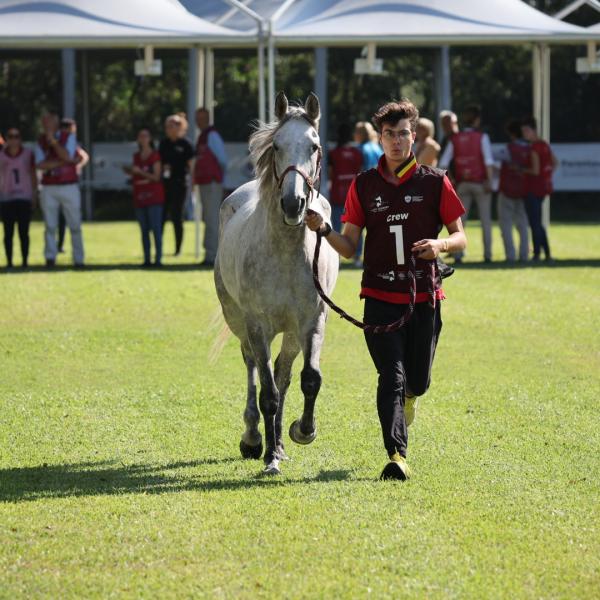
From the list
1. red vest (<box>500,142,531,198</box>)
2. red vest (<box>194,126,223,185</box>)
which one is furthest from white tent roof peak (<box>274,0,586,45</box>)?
red vest (<box>194,126,223,185</box>)

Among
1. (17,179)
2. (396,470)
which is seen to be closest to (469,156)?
(17,179)

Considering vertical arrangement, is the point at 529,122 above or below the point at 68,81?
below

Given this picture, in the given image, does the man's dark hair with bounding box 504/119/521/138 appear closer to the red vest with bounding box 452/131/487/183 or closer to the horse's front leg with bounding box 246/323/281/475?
the red vest with bounding box 452/131/487/183

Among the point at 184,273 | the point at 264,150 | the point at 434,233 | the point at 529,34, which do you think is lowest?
the point at 184,273

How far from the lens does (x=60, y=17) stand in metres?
21.0

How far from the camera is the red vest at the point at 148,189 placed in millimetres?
20562

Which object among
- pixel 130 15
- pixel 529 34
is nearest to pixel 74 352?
pixel 130 15

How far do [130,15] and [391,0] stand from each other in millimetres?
4210

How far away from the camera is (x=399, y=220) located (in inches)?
292

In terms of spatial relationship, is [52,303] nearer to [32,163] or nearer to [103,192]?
[32,163]

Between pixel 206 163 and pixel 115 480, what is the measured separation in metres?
13.8

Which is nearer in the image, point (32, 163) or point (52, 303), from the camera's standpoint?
point (52, 303)

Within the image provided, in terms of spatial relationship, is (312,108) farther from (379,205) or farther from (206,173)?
(206,173)

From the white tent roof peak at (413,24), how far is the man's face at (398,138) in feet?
43.7
